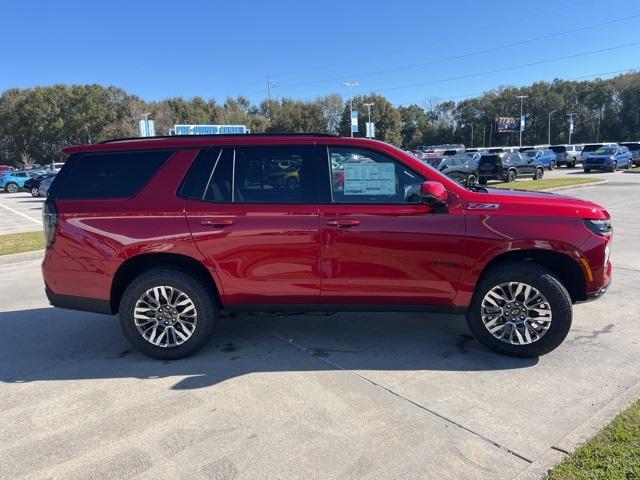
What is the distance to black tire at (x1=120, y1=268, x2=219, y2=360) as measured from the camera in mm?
4145

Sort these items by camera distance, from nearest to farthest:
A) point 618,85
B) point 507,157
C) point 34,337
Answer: point 34,337
point 507,157
point 618,85

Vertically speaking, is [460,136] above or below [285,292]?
above

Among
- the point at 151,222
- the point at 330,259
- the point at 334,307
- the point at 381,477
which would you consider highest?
the point at 151,222

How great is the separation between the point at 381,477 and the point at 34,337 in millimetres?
4108

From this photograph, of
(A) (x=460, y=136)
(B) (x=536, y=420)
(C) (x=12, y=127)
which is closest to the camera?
(B) (x=536, y=420)

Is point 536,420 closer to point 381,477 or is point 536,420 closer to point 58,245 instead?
point 381,477

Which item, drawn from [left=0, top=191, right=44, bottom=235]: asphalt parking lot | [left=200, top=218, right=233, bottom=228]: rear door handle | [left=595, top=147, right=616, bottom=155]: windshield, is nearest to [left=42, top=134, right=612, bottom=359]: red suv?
[left=200, top=218, right=233, bottom=228]: rear door handle

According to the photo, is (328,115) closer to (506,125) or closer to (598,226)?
(506,125)

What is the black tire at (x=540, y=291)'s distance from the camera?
3.95 m

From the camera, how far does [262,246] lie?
403 centimetres

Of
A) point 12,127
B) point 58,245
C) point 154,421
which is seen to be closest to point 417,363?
point 154,421

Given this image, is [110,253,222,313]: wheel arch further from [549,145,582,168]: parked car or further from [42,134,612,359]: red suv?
[549,145,582,168]: parked car

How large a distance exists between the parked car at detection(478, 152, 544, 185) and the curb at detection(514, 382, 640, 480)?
77.5 feet

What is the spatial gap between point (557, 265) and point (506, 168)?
79.0 ft
